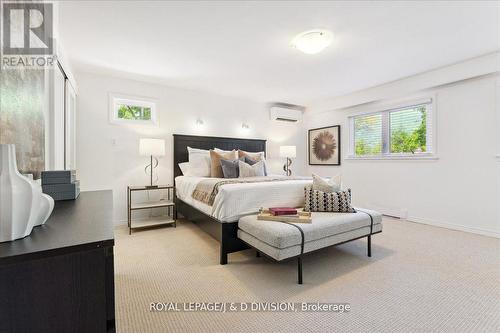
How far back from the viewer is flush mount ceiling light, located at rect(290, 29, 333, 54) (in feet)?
7.76

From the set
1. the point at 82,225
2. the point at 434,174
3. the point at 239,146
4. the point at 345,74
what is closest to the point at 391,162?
the point at 434,174

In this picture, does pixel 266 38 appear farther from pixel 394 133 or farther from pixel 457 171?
pixel 457 171

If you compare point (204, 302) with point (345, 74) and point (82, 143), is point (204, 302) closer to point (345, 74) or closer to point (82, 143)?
point (82, 143)

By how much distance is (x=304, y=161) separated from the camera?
5773 millimetres

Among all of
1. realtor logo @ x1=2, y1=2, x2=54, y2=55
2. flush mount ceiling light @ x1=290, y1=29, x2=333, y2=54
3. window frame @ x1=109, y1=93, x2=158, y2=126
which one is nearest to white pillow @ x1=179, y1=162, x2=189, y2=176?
window frame @ x1=109, y1=93, x2=158, y2=126

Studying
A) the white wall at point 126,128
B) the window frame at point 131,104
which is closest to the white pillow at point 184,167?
the white wall at point 126,128

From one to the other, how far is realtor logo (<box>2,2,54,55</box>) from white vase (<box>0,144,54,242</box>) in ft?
2.47

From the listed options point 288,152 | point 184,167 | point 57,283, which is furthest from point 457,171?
point 57,283

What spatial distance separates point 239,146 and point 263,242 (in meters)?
3.02

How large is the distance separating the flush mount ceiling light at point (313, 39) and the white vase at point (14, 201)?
8.25 ft

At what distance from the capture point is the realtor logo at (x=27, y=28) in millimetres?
1147

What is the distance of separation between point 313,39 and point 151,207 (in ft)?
9.86

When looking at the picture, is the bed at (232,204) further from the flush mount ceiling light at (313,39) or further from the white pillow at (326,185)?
the flush mount ceiling light at (313,39)

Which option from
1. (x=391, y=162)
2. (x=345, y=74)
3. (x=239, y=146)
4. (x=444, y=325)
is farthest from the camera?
(x=239, y=146)
